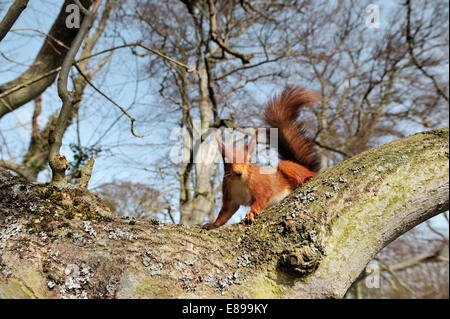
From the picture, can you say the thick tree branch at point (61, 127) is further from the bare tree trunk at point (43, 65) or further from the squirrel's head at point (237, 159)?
the squirrel's head at point (237, 159)

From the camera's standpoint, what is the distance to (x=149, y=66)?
5176 mm

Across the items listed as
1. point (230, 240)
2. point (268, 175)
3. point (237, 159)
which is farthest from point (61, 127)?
point (268, 175)

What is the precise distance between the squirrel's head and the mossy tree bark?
1022 millimetres

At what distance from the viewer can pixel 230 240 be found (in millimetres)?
1157

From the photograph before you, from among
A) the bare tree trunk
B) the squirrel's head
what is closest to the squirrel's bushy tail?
the squirrel's head

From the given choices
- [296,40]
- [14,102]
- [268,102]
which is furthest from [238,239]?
[296,40]

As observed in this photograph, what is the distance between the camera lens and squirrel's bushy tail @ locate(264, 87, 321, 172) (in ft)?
6.98

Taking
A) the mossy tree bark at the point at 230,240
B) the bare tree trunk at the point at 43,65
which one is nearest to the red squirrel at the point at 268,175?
the mossy tree bark at the point at 230,240

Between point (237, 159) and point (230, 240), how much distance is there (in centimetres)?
123

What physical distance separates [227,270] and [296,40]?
16.7ft

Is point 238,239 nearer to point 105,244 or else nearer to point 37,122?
point 105,244

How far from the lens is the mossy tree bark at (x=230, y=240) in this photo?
938 millimetres

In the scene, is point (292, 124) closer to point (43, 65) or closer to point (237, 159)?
point (237, 159)

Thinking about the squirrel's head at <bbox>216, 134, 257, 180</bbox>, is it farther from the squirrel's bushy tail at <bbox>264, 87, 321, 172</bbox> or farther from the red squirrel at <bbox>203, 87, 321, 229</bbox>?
the squirrel's bushy tail at <bbox>264, 87, 321, 172</bbox>
